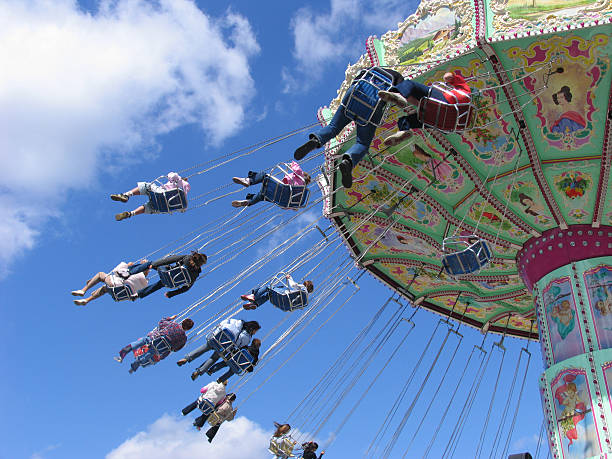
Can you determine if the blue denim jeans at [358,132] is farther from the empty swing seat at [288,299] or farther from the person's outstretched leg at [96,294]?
the person's outstretched leg at [96,294]

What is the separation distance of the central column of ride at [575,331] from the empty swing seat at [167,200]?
5.82m

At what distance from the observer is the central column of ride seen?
28.7ft

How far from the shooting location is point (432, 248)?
11.9 metres

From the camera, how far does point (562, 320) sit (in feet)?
32.2

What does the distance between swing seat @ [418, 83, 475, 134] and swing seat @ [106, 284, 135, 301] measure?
15.8ft

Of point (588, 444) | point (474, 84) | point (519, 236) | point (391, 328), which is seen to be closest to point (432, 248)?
point (519, 236)

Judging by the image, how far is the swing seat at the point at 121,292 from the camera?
30.8ft

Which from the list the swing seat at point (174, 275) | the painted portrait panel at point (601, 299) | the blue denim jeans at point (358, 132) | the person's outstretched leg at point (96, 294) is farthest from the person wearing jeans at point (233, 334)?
the painted portrait panel at point (601, 299)

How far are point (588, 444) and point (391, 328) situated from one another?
559 cm

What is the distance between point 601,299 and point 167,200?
6.45 m

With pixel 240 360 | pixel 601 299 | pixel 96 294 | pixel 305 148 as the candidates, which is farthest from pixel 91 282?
pixel 601 299

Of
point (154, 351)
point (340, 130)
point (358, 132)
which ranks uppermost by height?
point (358, 132)

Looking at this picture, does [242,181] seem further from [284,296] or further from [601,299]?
[601,299]

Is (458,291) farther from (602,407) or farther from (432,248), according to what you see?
(602,407)
